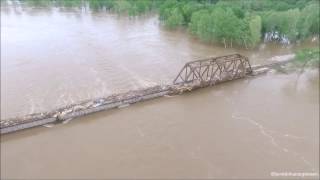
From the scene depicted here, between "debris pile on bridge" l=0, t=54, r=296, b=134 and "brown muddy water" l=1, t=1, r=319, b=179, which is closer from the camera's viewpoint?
"brown muddy water" l=1, t=1, r=319, b=179

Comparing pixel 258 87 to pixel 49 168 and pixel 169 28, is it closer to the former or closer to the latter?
pixel 49 168

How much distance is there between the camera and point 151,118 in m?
23.6

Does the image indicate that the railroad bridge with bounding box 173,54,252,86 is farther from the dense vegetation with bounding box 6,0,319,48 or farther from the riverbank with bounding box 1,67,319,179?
the dense vegetation with bounding box 6,0,319,48

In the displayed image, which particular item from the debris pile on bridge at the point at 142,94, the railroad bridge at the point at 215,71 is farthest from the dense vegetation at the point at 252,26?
the railroad bridge at the point at 215,71

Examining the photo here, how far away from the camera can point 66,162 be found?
1881 centimetres

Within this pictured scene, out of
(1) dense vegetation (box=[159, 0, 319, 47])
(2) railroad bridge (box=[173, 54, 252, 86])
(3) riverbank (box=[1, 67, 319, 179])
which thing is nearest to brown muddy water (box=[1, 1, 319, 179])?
(3) riverbank (box=[1, 67, 319, 179])

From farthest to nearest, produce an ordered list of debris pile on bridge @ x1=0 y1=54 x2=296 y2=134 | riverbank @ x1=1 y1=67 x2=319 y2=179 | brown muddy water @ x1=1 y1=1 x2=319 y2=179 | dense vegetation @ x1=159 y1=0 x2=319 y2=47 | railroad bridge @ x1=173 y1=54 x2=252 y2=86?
dense vegetation @ x1=159 y1=0 x2=319 y2=47
railroad bridge @ x1=173 y1=54 x2=252 y2=86
debris pile on bridge @ x1=0 y1=54 x2=296 y2=134
brown muddy water @ x1=1 y1=1 x2=319 y2=179
riverbank @ x1=1 y1=67 x2=319 y2=179

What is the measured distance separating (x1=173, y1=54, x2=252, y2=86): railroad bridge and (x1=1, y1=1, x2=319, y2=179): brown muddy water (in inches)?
31.7

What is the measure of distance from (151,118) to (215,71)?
8.61m

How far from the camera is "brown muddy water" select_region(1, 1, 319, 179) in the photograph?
18719 millimetres

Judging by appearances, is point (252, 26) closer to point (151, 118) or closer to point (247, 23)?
point (247, 23)

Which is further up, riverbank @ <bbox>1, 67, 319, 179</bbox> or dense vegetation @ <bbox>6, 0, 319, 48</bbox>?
dense vegetation @ <bbox>6, 0, 319, 48</bbox>

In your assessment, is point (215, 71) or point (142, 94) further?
point (215, 71)

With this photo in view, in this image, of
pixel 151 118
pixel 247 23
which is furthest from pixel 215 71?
pixel 247 23
